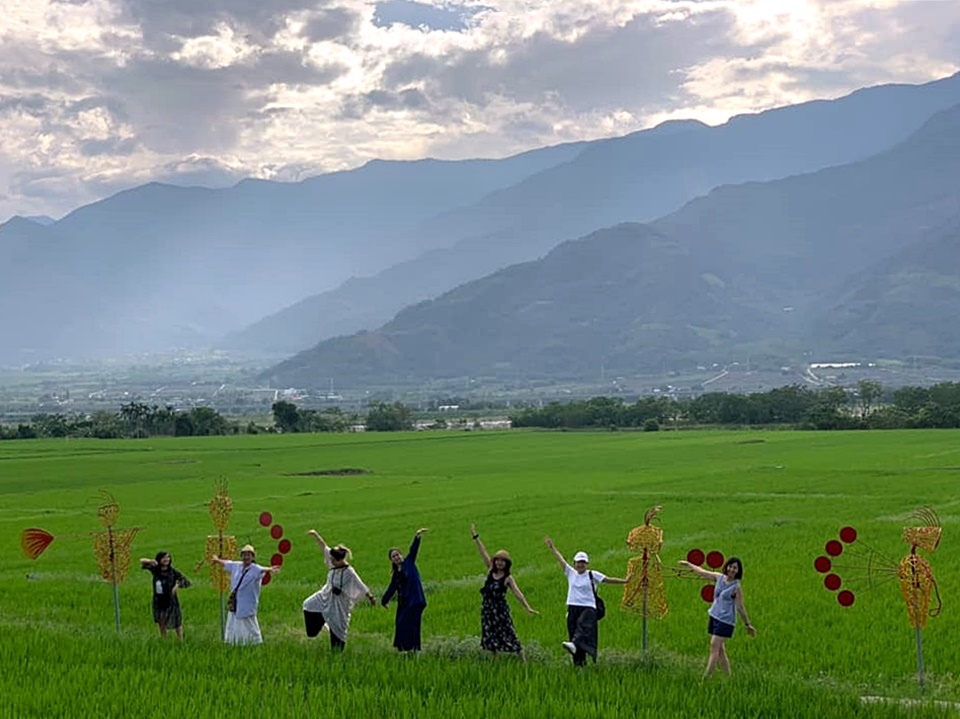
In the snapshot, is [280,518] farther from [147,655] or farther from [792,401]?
[792,401]

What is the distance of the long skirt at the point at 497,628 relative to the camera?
12282 mm

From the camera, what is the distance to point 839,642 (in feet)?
47.3

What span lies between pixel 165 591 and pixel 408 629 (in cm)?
357

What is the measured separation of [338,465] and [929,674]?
50.5 metres

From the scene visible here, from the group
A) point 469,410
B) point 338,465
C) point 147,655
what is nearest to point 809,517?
point 147,655

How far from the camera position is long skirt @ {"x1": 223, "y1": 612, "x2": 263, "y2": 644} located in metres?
13.4

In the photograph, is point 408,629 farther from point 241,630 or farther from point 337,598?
point 241,630

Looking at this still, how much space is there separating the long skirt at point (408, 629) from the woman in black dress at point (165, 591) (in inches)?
125

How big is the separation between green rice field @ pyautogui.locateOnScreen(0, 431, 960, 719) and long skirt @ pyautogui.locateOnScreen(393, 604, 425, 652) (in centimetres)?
39

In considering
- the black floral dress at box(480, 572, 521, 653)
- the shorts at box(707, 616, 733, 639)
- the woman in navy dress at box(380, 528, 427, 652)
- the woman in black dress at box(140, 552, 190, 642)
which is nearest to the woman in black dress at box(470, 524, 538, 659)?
the black floral dress at box(480, 572, 521, 653)

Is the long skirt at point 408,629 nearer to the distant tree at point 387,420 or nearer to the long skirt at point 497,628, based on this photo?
the long skirt at point 497,628

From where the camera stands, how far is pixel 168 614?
47.0 ft

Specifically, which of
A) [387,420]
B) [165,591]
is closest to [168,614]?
[165,591]

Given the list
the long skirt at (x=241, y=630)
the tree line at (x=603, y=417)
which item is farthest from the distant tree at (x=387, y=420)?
the long skirt at (x=241, y=630)
